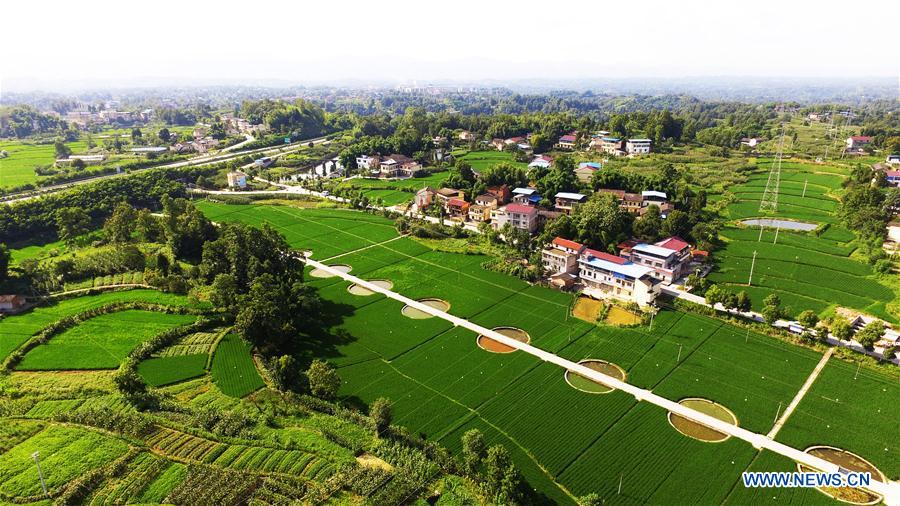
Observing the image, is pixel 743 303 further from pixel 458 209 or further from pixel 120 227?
pixel 120 227

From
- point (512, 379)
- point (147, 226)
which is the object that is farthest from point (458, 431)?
point (147, 226)

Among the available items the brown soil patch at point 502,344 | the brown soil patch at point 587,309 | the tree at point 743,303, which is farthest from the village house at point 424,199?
the tree at point 743,303

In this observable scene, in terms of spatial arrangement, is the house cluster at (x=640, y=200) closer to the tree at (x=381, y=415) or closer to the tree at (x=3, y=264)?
the tree at (x=381, y=415)

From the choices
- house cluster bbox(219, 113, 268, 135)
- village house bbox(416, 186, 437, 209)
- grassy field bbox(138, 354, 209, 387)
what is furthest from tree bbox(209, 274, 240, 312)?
house cluster bbox(219, 113, 268, 135)

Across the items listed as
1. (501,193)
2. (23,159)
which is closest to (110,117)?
(23,159)

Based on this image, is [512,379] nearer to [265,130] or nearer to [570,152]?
[570,152]

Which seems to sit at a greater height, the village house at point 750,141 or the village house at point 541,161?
the village house at point 750,141

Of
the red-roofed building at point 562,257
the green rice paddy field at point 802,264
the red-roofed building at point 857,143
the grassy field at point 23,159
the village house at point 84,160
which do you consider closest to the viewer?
the green rice paddy field at point 802,264
